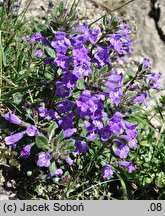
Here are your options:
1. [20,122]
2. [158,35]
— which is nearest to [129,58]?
[158,35]

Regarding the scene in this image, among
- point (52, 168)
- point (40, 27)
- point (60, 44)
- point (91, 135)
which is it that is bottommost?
point (52, 168)

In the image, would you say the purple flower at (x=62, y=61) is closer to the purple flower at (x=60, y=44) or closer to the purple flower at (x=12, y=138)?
the purple flower at (x=60, y=44)

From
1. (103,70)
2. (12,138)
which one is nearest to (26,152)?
(12,138)

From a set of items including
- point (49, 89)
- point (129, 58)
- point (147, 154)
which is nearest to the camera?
point (49, 89)

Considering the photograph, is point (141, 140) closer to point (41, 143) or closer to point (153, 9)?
point (41, 143)

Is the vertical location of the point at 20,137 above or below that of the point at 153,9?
below

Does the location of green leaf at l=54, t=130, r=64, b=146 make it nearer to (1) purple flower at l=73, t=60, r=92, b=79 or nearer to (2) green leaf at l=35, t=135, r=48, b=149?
(2) green leaf at l=35, t=135, r=48, b=149

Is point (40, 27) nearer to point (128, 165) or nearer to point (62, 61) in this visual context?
point (62, 61)
